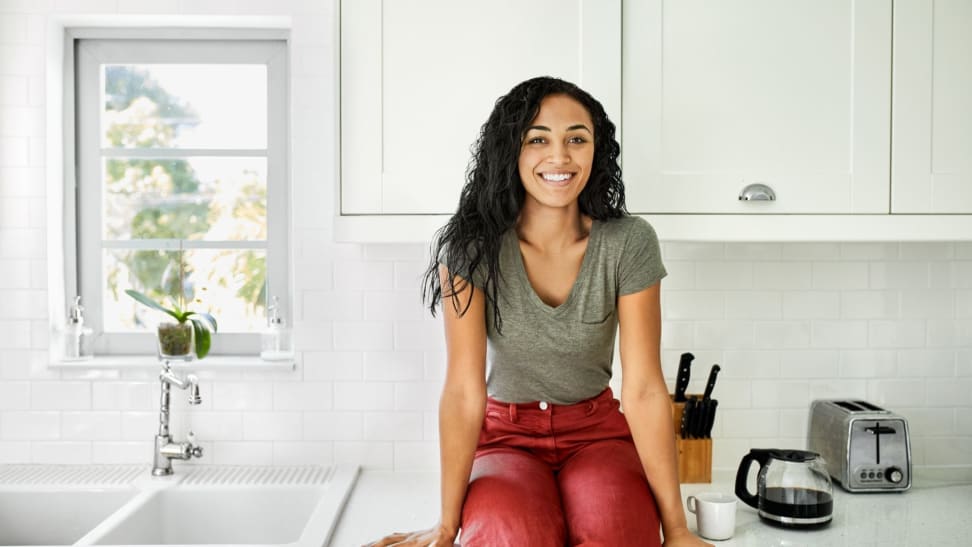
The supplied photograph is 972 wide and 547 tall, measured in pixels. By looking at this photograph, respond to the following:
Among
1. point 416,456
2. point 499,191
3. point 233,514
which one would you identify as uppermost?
point 499,191

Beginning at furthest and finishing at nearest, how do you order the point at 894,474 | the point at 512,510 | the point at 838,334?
the point at 838,334
the point at 894,474
the point at 512,510

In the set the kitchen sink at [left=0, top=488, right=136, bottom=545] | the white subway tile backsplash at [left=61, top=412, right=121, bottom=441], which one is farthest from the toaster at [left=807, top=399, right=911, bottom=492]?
the white subway tile backsplash at [left=61, top=412, right=121, bottom=441]

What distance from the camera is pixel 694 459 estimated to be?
2.05 metres

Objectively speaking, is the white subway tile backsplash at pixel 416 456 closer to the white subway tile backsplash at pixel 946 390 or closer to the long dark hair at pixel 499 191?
the long dark hair at pixel 499 191

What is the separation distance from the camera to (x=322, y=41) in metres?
2.15

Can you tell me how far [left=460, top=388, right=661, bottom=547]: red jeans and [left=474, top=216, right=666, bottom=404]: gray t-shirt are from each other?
45 mm

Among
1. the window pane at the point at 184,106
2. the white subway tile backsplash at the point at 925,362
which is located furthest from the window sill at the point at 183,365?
the white subway tile backsplash at the point at 925,362

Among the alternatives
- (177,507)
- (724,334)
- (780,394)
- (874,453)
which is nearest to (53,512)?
(177,507)

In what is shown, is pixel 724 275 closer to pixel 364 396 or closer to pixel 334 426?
pixel 364 396

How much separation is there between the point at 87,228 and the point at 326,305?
2.39 feet

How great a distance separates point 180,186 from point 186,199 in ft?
0.13

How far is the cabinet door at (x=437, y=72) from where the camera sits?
1784 millimetres

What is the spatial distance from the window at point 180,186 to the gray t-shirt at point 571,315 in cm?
91

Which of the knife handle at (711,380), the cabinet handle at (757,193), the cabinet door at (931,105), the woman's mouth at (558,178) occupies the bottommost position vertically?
the knife handle at (711,380)
